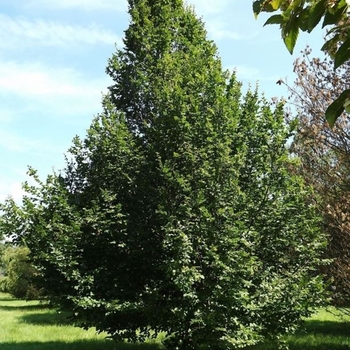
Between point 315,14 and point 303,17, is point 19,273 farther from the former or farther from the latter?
point 315,14

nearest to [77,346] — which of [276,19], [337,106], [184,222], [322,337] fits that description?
[184,222]

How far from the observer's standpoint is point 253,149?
470 inches

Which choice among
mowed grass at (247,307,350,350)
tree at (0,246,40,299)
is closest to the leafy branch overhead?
mowed grass at (247,307,350,350)

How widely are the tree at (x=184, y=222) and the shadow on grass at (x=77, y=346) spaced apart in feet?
9.57

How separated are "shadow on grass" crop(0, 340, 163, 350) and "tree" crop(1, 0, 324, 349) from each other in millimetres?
2916

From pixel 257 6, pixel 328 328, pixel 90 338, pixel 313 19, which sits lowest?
pixel 90 338

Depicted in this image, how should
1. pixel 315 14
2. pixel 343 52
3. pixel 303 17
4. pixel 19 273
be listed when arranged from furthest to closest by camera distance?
pixel 19 273 → pixel 303 17 → pixel 315 14 → pixel 343 52

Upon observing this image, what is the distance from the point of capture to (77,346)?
1430cm

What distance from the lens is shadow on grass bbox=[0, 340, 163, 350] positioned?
1381cm

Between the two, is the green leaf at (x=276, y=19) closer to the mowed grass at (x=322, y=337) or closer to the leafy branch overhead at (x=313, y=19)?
the leafy branch overhead at (x=313, y=19)

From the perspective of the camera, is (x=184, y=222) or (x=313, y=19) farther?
(x=184, y=222)

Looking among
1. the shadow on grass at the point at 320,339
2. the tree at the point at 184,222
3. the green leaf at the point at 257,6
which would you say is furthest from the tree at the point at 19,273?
the green leaf at the point at 257,6

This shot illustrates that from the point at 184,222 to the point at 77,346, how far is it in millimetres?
7030

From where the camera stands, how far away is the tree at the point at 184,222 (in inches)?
388
